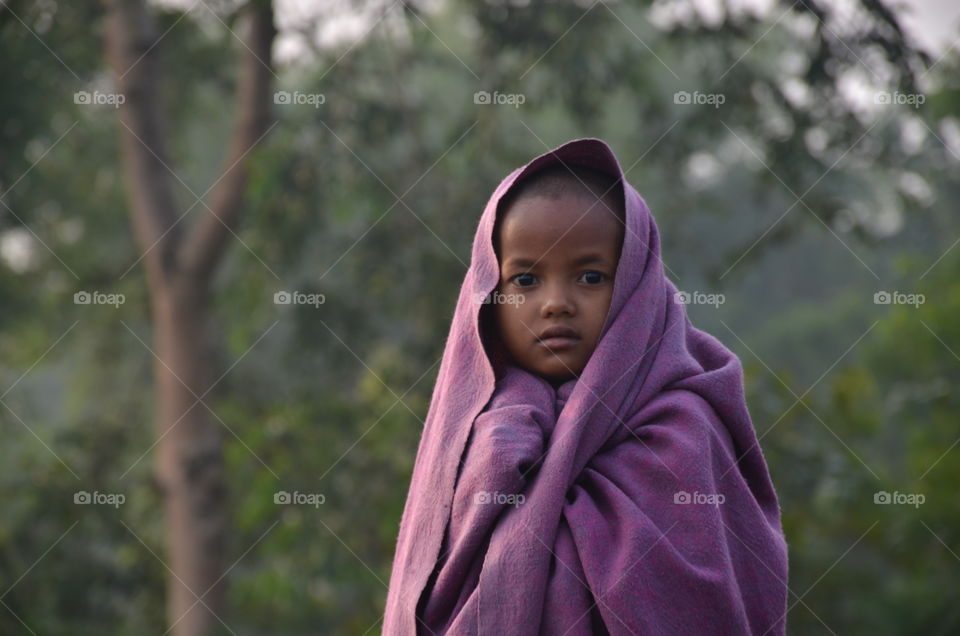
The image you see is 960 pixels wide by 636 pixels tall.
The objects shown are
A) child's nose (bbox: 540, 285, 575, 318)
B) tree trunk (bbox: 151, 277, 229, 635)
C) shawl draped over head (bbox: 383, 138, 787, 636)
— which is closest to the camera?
shawl draped over head (bbox: 383, 138, 787, 636)

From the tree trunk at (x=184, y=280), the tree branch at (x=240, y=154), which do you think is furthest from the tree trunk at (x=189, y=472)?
the tree branch at (x=240, y=154)

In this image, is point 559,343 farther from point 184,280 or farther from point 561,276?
point 184,280

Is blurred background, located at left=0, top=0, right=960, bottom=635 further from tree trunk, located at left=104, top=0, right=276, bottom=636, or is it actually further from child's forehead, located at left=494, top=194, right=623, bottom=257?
child's forehead, located at left=494, top=194, right=623, bottom=257

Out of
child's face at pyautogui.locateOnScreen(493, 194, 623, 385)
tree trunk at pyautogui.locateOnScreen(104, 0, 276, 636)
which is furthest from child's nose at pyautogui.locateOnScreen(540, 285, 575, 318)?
tree trunk at pyautogui.locateOnScreen(104, 0, 276, 636)

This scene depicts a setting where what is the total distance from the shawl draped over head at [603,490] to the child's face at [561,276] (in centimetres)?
4

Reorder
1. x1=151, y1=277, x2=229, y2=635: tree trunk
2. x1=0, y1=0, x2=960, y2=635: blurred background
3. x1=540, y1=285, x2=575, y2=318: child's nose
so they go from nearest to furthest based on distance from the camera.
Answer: x1=540, y1=285, x2=575, y2=318: child's nose → x1=0, y1=0, x2=960, y2=635: blurred background → x1=151, y1=277, x2=229, y2=635: tree trunk

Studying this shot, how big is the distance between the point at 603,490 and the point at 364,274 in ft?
23.0

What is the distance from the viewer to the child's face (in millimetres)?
2219

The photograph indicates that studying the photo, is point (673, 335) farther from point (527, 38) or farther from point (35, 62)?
point (35, 62)

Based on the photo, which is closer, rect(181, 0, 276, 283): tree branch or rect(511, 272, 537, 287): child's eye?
rect(511, 272, 537, 287): child's eye

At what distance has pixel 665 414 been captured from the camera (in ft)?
6.99

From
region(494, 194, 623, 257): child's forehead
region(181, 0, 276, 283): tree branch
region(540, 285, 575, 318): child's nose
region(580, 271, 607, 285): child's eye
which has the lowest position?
region(181, 0, 276, 283): tree branch

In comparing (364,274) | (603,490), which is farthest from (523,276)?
(364,274)

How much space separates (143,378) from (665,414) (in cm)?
1106
